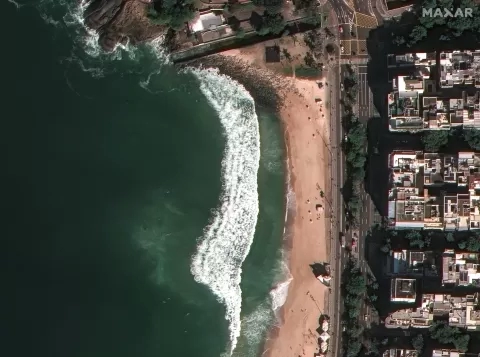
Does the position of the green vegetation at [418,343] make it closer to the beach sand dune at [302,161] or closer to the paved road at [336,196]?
the paved road at [336,196]

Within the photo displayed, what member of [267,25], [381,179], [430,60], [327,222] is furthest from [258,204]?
[430,60]

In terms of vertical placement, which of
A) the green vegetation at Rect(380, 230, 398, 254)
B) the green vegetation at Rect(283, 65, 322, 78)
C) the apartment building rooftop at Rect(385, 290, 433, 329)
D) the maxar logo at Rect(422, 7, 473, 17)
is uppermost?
the maxar logo at Rect(422, 7, 473, 17)

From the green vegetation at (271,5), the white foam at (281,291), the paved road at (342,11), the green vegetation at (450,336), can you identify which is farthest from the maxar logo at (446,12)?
the green vegetation at (450,336)

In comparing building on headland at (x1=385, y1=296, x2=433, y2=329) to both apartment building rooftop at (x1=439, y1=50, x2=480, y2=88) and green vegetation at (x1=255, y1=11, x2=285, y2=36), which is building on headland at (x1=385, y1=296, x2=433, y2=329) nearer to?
apartment building rooftop at (x1=439, y1=50, x2=480, y2=88)

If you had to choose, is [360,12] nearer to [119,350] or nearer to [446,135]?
[446,135]

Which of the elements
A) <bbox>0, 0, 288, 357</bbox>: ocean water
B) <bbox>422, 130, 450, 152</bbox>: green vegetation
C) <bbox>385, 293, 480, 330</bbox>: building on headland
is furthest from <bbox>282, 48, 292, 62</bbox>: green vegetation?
<bbox>385, 293, 480, 330</bbox>: building on headland

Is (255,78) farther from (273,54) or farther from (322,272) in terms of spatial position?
(322,272)
